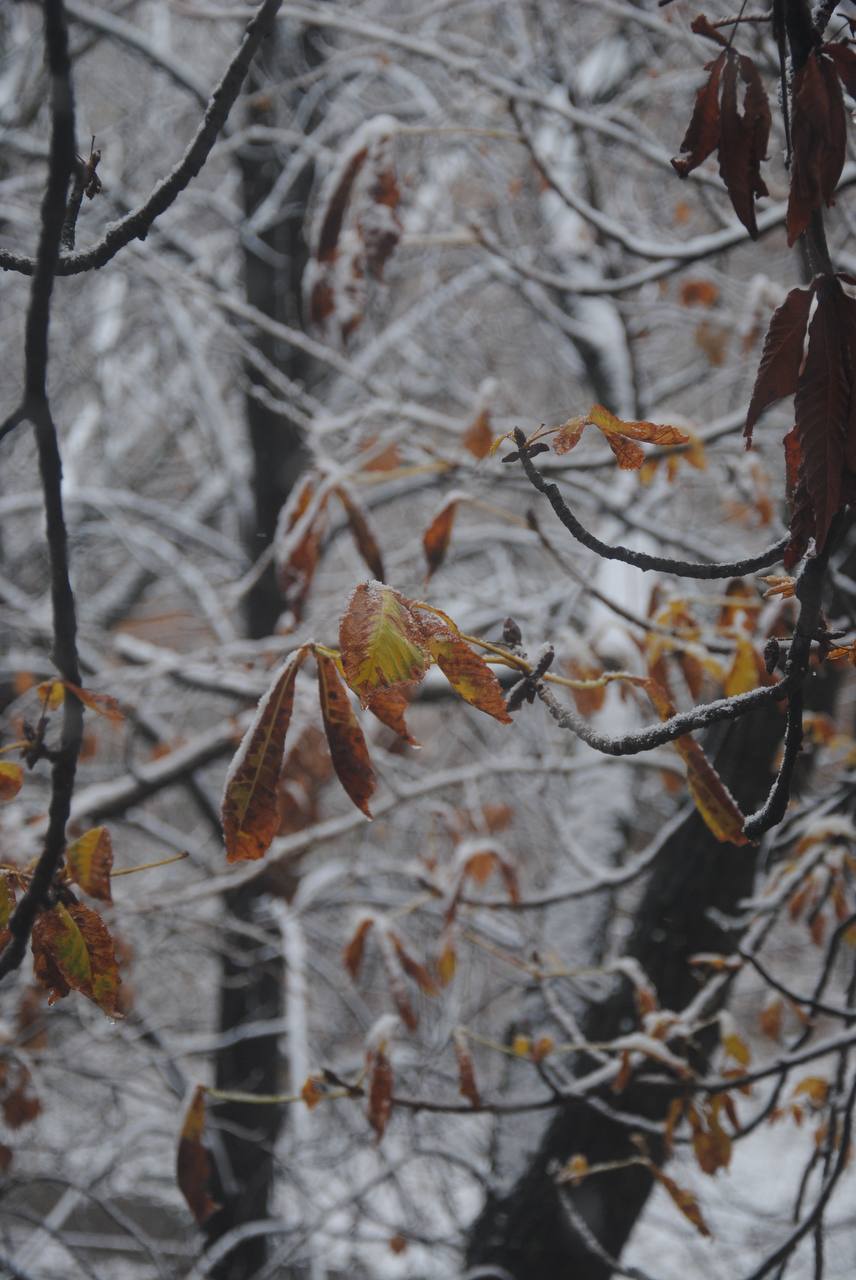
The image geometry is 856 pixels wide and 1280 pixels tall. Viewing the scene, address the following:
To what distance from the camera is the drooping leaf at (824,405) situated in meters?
0.57

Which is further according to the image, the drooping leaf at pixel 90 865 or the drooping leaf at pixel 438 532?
the drooping leaf at pixel 438 532

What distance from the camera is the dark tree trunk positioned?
164cm

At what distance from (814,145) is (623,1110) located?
1588 mm

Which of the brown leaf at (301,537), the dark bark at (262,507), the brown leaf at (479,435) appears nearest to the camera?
the brown leaf at (301,537)

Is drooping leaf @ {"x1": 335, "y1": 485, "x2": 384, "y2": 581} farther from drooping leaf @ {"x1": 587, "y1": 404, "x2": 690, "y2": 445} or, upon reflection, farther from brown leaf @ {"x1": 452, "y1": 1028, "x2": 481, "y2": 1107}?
drooping leaf @ {"x1": 587, "y1": 404, "x2": 690, "y2": 445}

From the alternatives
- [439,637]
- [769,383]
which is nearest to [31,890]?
[439,637]

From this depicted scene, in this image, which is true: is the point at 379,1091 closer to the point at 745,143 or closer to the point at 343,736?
the point at 343,736

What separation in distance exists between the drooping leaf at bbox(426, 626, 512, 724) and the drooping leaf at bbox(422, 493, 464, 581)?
0.67m

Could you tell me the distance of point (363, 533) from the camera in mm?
1490

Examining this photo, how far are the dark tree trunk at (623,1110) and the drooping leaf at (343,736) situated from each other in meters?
1.03

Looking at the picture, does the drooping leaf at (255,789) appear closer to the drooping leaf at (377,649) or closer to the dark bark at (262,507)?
the drooping leaf at (377,649)

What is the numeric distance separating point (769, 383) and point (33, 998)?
2988 millimetres

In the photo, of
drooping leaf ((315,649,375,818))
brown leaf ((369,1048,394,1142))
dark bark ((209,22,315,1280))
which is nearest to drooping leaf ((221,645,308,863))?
drooping leaf ((315,649,375,818))

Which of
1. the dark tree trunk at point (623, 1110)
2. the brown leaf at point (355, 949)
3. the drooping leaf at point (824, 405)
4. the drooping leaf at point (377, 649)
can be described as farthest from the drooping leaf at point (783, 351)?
the brown leaf at point (355, 949)
